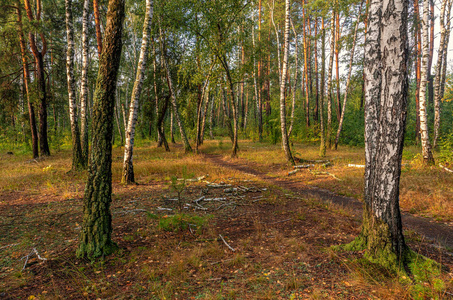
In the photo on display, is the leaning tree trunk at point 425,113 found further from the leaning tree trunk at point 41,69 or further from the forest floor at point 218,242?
the leaning tree trunk at point 41,69

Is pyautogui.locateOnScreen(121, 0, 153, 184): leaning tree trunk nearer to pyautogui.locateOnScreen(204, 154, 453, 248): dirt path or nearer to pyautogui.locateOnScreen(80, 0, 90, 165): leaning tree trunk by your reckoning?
pyautogui.locateOnScreen(80, 0, 90, 165): leaning tree trunk

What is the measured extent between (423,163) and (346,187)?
14.5ft

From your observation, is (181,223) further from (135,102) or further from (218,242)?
(135,102)

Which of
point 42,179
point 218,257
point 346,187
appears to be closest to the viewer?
point 218,257

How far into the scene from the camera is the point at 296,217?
5414mm

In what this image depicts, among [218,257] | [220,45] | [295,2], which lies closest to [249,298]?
[218,257]

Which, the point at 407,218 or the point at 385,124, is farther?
the point at 407,218

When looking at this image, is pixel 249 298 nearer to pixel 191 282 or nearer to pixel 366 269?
pixel 191 282

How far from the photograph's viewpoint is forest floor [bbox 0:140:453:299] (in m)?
2.82

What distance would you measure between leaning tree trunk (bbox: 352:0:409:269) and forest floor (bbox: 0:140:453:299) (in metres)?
0.40

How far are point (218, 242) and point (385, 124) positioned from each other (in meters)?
3.25

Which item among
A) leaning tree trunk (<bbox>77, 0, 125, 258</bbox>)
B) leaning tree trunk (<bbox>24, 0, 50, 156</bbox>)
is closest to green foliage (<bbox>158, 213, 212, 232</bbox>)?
leaning tree trunk (<bbox>77, 0, 125, 258</bbox>)

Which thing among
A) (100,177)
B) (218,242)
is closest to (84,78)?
(100,177)

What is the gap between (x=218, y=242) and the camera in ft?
13.8
